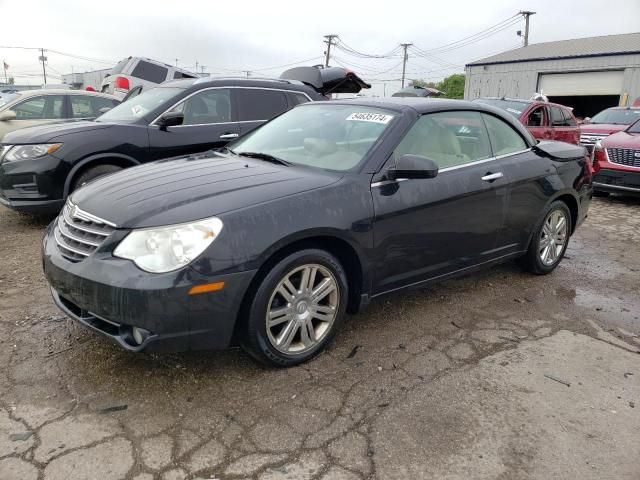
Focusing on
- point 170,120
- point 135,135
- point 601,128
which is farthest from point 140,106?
point 601,128

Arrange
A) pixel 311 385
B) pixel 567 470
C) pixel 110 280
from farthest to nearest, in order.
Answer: pixel 311 385
pixel 110 280
pixel 567 470

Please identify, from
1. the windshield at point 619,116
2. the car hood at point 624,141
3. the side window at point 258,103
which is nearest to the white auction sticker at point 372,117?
the side window at point 258,103

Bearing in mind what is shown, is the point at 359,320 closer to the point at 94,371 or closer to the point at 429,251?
the point at 429,251

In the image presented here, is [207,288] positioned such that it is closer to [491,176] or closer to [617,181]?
[491,176]

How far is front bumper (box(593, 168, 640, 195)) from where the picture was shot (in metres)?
8.62

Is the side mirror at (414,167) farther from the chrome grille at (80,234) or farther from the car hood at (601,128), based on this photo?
the car hood at (601,128)

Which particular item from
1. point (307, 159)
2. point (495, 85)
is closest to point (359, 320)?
point (307, 159)

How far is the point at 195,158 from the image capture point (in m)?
3.87

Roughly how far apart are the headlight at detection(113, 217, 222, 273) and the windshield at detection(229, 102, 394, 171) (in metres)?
1.10

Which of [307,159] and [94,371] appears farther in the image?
[307,159]

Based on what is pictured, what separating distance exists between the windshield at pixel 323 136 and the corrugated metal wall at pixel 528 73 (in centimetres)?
2980

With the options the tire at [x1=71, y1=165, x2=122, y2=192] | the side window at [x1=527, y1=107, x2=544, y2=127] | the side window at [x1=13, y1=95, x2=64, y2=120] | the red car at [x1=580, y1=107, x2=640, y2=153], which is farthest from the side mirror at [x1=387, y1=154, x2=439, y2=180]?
the red car at [x1=580, y1=107, x2=640, y2=153]

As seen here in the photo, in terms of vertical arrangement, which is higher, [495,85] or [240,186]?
[495,85]

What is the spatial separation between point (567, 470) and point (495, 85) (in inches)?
1443
